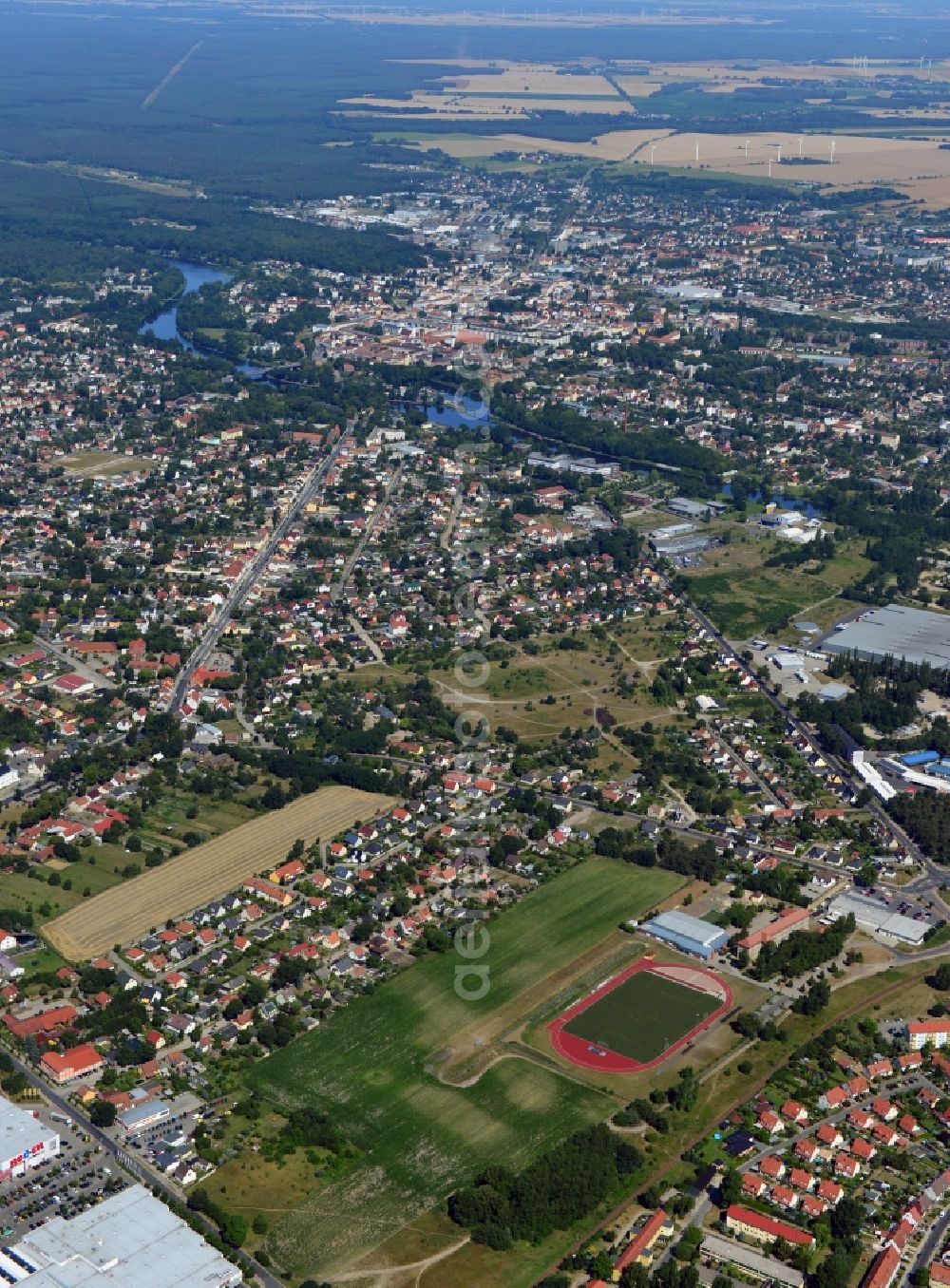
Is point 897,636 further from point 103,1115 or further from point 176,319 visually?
point 176,319

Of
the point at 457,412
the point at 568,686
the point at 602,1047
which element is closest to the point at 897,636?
the point at 568,686

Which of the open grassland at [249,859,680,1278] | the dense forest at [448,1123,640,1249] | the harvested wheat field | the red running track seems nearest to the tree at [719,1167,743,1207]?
the dense forest at [448,1123,640,1249]

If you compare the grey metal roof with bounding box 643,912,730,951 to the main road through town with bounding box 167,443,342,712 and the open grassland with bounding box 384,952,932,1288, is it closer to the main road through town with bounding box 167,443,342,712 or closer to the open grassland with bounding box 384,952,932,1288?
the open grassland with bounding box 384,952,932,1288

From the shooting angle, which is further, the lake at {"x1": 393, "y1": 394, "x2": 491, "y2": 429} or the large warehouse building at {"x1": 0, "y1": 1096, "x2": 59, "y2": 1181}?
the lake at {"x1": 393, "y1": 394, "x2": 491, "y2": 429}

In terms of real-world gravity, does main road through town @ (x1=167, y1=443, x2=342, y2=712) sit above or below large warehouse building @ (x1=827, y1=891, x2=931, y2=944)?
below

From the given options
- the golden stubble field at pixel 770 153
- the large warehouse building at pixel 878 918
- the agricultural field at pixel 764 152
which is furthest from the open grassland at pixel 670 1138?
the golden stubble field at pixel 770 153

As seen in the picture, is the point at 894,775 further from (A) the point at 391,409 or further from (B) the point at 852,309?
(B) the point at 852,309

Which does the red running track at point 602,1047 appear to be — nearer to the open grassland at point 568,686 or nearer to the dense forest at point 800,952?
the dense forest at point 800,952
